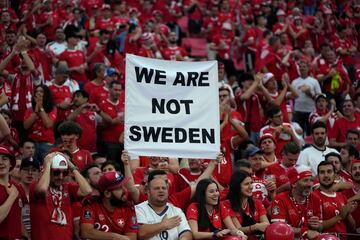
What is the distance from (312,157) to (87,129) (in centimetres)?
334

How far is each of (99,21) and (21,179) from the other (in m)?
10.4

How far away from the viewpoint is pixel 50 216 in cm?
910

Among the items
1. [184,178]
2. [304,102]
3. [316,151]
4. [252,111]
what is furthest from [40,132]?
[304,102]

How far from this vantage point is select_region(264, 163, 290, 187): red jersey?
11805 mm

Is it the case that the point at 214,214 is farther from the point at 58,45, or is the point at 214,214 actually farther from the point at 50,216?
the point at 58,45

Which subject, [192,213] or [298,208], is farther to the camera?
[298,208]

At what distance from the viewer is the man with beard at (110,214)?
9.12 metres

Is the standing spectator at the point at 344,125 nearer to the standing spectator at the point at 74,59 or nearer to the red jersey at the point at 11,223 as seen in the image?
the standing spectator at the point at 74,59

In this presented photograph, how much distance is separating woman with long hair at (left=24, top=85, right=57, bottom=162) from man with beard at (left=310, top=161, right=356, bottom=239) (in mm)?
4110

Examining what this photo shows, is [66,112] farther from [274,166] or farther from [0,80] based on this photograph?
[274,166]

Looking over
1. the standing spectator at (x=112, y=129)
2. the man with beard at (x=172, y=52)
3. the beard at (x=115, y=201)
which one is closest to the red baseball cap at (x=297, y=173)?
the beard at (x=115, y=201)

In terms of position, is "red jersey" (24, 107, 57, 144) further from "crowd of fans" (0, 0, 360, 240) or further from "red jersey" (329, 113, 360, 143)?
"red jersey" (329, 113, 360, 143)

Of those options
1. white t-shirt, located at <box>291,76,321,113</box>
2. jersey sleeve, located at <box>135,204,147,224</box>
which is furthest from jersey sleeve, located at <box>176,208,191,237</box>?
white t-shirt, located at <box>291,76,321,113</box>

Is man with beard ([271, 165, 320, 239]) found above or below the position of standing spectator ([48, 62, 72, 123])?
below
